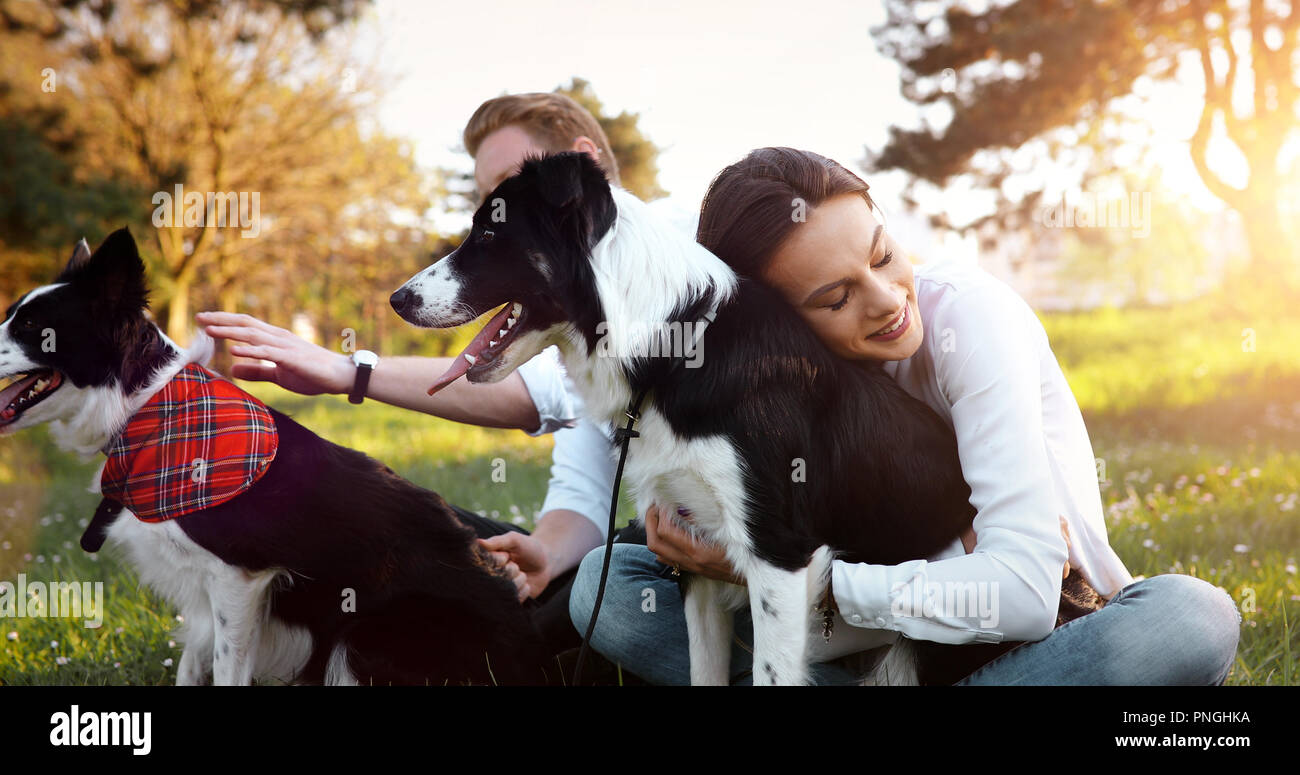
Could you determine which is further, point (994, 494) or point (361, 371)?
point (361, 371)

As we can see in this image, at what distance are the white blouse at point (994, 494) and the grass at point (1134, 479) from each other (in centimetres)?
124

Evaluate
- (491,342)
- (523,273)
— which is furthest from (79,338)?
(523,273)

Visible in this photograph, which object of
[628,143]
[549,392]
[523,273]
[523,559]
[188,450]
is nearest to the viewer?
[523,273]

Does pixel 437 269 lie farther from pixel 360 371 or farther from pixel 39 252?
pixel 39 252

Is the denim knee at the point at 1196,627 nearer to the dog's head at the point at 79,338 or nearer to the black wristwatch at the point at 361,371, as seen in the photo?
the black wristwatch at the point at 361,371

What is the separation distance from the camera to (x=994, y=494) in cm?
212

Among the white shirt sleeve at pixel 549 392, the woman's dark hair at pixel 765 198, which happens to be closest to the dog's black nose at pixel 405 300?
the woman's dark hair at pixel 765 198

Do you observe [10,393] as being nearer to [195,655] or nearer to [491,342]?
[195,655]

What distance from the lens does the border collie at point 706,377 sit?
85.0 inches

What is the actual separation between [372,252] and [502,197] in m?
16.8

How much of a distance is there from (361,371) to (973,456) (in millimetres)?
1877

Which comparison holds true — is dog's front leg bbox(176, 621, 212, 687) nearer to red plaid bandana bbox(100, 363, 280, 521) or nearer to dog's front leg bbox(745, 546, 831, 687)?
red plaid bandana bbox(100, 363, 280, 521)

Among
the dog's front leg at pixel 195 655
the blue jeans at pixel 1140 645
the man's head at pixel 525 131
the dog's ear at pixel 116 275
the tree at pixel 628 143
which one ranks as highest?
the tree at pixel 628 143
